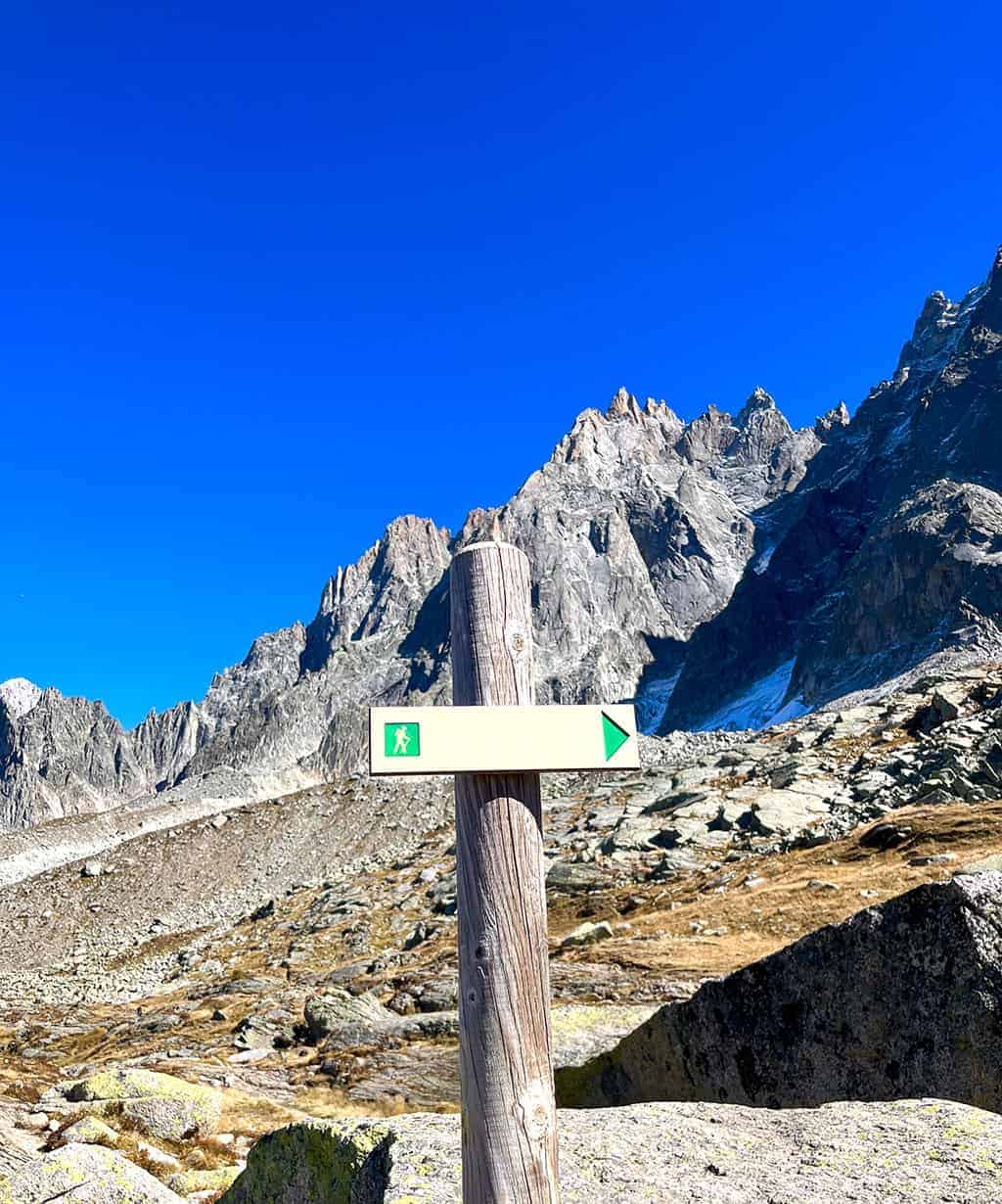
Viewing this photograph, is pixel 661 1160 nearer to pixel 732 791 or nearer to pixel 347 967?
pixel 347 967

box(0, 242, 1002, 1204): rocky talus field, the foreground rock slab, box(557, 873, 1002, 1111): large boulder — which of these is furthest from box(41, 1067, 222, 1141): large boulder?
box(557, 873, 1002, 1111): large boulder

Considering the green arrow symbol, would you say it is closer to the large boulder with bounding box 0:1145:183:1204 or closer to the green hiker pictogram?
the green hiker pictogram

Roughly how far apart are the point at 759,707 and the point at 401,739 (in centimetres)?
18857

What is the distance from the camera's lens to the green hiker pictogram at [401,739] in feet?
12.7

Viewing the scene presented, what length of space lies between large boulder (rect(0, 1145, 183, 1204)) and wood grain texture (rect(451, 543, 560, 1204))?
4.42m

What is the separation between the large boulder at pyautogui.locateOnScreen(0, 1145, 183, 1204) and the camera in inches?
258

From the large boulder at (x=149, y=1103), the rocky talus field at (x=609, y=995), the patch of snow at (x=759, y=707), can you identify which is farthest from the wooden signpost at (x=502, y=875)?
the patch of snow at (x=759, y=707)

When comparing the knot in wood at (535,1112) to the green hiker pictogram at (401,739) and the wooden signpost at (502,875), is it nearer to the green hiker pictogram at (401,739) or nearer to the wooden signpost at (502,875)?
the wooden signpost at (502,875)

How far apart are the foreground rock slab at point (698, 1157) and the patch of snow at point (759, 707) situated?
16544 centimetres

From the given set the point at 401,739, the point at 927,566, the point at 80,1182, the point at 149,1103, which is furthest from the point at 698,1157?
the point at 927,566

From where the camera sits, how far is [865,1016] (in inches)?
243

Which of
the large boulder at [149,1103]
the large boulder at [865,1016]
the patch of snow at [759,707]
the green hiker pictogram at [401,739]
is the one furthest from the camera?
the patch of snow at [759,707]

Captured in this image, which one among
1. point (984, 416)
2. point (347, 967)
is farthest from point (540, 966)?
point (984, 416)

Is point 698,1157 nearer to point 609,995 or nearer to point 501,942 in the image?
point 501,942
